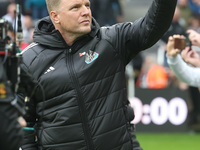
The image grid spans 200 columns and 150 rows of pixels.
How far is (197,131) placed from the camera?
12.3m

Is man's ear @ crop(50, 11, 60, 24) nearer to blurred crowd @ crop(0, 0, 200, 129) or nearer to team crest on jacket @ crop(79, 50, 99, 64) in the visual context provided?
team crest on jacket @ crop(79, 50, 99, 64)

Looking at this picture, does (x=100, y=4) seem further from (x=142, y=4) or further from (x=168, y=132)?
(x=168, y=132)

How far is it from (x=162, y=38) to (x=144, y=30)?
855 cm

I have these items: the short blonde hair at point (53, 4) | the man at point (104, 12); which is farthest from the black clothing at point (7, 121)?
the man at point (104, 12)

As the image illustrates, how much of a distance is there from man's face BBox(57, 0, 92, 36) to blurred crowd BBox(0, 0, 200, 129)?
7483mm

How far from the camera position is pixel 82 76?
4.52m

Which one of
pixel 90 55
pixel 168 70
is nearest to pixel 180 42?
pixel 90 55

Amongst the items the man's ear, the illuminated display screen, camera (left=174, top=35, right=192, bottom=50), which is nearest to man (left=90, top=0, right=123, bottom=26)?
the illuminated display screen

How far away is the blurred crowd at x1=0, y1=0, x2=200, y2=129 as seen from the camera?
12.6 metres

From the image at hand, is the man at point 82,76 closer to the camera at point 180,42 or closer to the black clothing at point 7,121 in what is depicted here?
the black clothing at point 7,121

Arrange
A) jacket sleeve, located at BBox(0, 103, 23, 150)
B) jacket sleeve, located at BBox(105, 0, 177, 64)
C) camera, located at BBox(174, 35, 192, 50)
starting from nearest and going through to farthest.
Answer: jacket sleeve, located at BBox(0, 103, 23, 150), jacket sleeve, located at BBox(105, 0, 177, 64), camera, located at BBox(174, 35, 192, 50)

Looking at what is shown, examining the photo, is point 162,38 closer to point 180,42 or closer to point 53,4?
point 180,42

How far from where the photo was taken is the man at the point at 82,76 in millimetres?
4465

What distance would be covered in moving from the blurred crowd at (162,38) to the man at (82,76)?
24.5ft
